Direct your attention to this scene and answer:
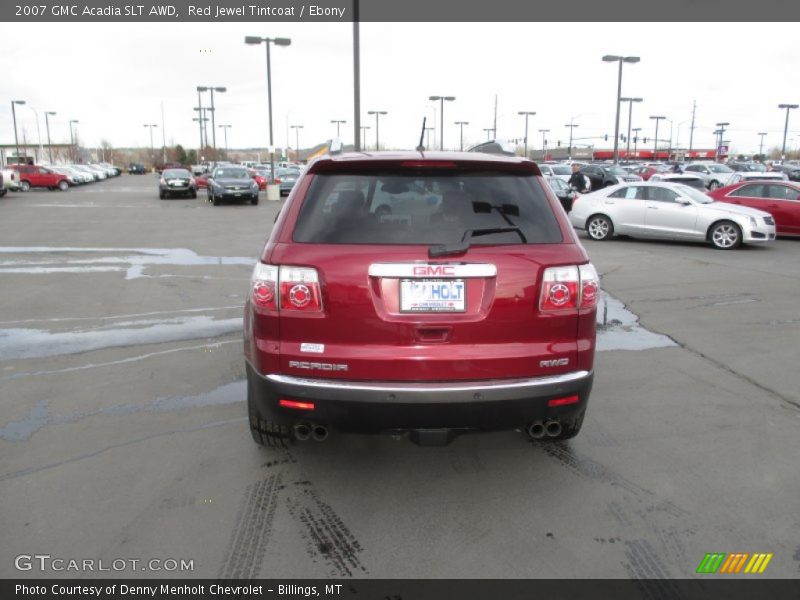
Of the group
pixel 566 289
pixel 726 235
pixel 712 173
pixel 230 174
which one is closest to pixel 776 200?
pixel 726 235

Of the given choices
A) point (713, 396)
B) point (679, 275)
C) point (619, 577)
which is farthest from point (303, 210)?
point (679, 275)

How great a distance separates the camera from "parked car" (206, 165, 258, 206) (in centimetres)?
2978

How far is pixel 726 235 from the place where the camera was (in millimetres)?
15453

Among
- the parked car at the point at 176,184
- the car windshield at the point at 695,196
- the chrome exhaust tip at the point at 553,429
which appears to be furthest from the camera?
the parked car at the point at 176,184

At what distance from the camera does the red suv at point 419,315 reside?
11.0 ft

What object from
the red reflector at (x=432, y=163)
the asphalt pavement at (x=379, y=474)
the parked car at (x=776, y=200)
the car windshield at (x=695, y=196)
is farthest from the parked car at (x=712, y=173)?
the red reflector at (x=432, y=163)

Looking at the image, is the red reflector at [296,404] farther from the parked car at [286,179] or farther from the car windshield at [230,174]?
the parked car at [286,179]

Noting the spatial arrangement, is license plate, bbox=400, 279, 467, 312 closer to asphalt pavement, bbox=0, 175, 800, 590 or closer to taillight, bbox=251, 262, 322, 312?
taillight, bbox=251, 262, 322, 312

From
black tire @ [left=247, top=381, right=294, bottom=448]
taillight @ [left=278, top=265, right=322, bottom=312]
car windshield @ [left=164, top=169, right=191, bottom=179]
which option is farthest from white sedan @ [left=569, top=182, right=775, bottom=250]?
car windshield @ [left=164, top=169, right=191, bottom=179]

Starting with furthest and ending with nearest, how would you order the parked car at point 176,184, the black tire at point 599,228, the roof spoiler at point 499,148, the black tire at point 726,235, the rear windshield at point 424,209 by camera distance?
the parked car at point 176,184
the black tire at point 599,228
the black tire at point 726,235
the roof spoiler at point 499,148
the rear windshield at point 424,209

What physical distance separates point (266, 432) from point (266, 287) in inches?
43.6
